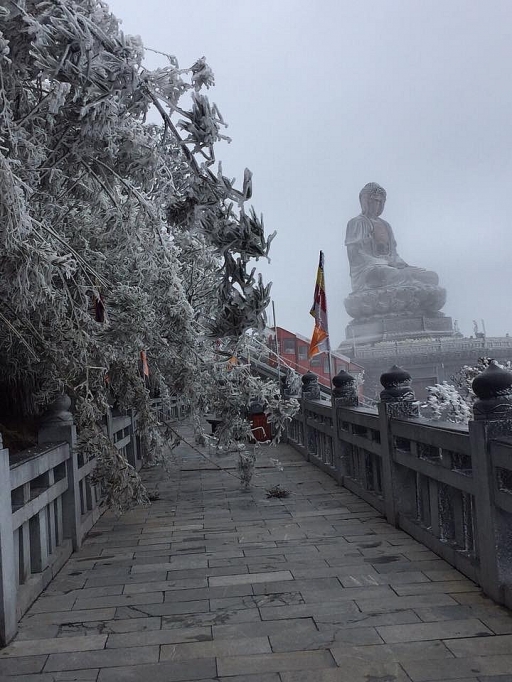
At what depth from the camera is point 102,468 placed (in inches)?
221

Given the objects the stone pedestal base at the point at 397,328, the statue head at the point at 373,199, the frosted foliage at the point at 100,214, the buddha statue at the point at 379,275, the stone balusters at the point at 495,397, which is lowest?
the stone balusters at the point at 495,397

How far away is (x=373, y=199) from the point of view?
126 ft

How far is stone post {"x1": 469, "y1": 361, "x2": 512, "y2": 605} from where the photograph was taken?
12.7ft

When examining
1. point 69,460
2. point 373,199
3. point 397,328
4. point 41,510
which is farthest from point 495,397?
point 373,199

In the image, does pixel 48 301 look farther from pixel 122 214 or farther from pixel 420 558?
pixel 420 558

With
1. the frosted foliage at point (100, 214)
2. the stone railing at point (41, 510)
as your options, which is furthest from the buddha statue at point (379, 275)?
the stone railing at point (41, 510)

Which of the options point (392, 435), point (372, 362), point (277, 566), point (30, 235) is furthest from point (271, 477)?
point (372, 362)

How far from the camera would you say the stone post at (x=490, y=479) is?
3.87m

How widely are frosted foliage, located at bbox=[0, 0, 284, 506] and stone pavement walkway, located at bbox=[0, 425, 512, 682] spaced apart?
2.89 ft

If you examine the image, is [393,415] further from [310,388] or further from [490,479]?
[310,388]

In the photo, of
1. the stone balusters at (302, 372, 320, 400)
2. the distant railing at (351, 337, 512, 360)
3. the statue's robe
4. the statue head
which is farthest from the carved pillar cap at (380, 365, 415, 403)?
the statue head

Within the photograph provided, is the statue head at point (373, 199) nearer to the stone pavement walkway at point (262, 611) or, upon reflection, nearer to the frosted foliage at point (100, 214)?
the frosted foliage at point (100, 214)

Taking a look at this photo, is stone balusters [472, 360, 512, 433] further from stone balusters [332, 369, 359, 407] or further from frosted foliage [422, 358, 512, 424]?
frosted foliage [422, 358, 512, 424]

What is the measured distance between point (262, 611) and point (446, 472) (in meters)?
1.52
